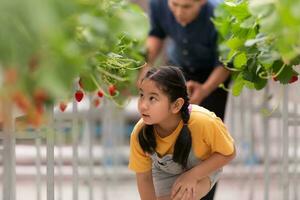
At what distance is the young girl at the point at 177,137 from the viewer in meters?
2.39

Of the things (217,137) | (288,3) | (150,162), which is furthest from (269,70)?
(288,3)

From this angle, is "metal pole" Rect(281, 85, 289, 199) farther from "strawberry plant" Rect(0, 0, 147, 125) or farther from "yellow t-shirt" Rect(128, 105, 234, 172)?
"strawberry plant" Rect(0, 0, 147, 125)

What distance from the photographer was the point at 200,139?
245cm

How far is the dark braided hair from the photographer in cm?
240

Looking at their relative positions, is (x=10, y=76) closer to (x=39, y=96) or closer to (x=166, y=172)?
(x=39, y=96)

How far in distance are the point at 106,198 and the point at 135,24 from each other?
2.87m

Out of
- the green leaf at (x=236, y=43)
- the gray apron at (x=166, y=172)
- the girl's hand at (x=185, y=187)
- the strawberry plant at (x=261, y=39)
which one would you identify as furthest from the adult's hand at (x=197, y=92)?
the green leaf at (x=236, y=43)

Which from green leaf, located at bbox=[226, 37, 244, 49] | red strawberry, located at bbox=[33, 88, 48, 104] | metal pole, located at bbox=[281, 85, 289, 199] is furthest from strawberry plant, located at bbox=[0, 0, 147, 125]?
metal pole, located at bbox=[281, 85, 289, 199]

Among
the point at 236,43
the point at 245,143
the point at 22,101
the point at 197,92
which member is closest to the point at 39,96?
the point at 22,101

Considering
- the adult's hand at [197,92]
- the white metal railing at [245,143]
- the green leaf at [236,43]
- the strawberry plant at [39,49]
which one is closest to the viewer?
the strawberry plant at [39,49]

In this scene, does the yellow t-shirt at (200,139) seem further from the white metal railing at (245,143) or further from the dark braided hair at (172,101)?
the white metal railing at (245,143)

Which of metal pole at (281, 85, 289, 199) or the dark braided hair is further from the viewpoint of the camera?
metal pole at (281, 85, 289, 199)

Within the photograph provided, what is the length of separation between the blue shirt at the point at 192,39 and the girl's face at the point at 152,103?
107 cm

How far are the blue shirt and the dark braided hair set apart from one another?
1.00 metres
